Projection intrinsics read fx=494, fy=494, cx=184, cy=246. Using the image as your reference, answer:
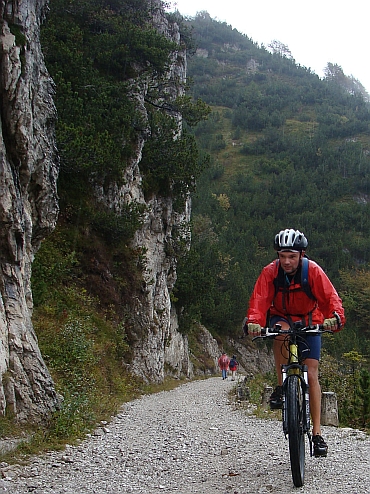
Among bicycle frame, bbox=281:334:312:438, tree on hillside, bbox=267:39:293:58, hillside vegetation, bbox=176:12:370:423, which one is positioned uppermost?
tree on hillside, bbox=267:39:293:58

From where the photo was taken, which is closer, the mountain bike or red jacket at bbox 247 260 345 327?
the mountain bike

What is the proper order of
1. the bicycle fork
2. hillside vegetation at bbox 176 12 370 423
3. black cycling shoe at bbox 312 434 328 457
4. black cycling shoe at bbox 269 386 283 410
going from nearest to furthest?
the bicycle fork < black cycling shoe at bbox 312 434 328 457 < black cycling shoe at bbox 269 386 283 410 < hillside vegetation at bbox 176 12 370 423

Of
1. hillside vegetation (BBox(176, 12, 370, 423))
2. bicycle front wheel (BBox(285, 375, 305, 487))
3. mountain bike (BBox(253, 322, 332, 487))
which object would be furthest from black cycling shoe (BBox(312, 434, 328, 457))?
hillside vegetation (BBox(176, 12, 370, 423))

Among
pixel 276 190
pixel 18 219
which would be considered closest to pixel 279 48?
pixel 276 190

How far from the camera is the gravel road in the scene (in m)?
4.29

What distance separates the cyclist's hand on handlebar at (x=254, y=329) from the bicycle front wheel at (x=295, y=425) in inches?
19.0

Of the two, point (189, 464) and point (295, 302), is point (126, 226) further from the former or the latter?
point (295, 302)

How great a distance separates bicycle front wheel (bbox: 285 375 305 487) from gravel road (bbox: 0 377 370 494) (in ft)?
0.49

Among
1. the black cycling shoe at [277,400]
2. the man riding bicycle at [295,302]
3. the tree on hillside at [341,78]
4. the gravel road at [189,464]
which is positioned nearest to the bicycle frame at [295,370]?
the man riding bicycle at [295,302]

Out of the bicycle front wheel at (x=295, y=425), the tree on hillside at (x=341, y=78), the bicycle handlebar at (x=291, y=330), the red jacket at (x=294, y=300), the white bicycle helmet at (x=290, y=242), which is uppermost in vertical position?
the tree on hillside at (x=341, y=78)

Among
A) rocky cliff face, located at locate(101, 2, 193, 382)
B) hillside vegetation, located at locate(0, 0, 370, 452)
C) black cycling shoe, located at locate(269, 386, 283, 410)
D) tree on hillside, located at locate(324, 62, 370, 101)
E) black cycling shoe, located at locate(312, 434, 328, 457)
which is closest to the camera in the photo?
black cycling shoe, located at locate(312, 434, 328, 457)

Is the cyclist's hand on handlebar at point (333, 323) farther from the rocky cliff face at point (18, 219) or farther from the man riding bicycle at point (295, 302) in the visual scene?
the rocky cliff face at point (18, 219)

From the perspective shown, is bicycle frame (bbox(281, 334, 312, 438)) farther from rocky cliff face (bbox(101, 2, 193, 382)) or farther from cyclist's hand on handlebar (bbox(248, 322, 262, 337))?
rocky cliff face (bbox(101, 2, 193, 382))

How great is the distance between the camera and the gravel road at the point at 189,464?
4293 millimetres
